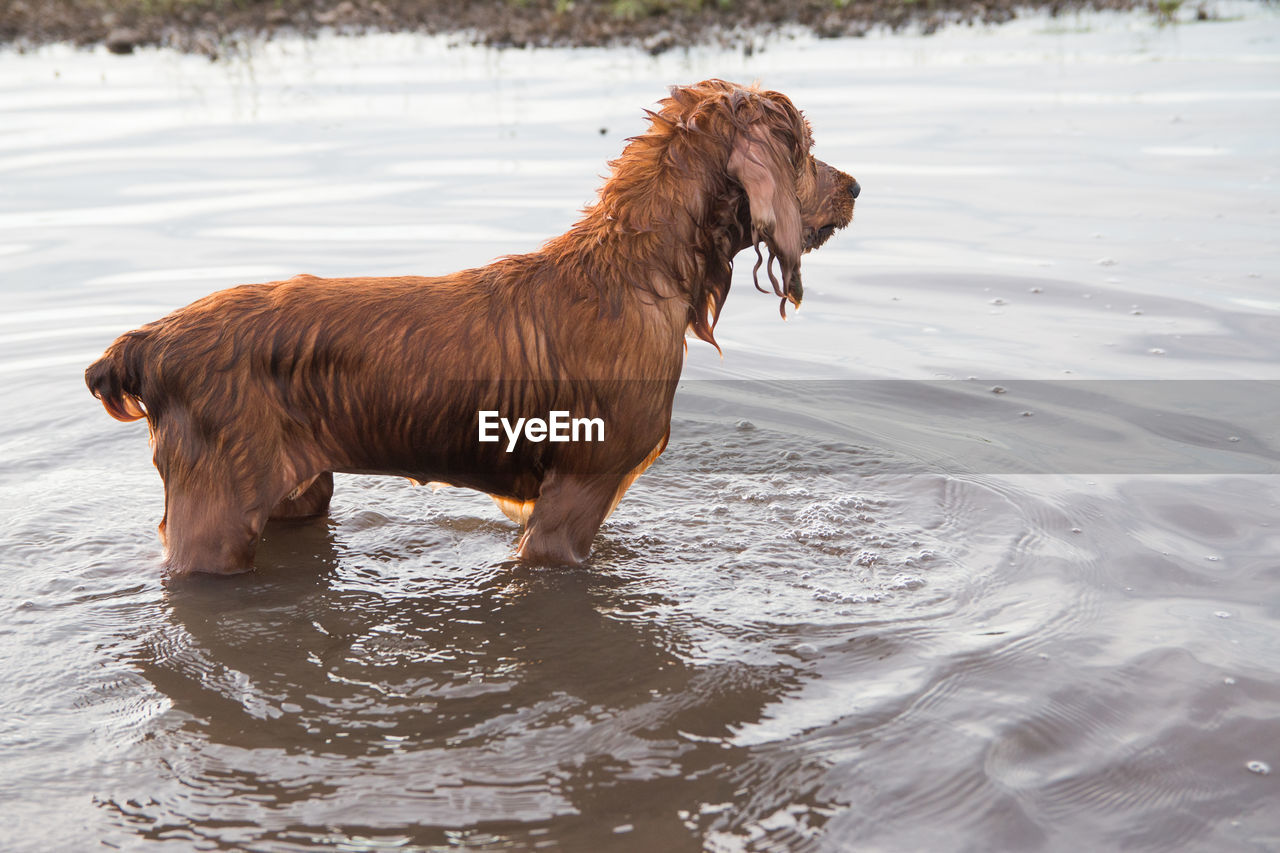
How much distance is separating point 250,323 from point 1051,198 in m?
8.32

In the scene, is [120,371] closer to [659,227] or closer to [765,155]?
[659,227]

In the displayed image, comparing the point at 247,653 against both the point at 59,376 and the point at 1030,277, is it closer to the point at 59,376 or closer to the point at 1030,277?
the point at 59,376

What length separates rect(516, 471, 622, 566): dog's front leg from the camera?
17.1ft

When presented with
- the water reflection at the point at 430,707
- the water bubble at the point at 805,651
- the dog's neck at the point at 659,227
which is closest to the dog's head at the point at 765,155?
the dog's neck at the point at 659,227

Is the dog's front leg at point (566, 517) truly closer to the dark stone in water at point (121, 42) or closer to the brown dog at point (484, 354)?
the brown dog at point (484, 354)

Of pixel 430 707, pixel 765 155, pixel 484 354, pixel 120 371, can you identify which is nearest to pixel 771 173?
pixel 765 155

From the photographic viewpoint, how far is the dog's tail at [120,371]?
15.8ft

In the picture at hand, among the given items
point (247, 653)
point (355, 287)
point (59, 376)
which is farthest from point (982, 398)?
point (59, 376)

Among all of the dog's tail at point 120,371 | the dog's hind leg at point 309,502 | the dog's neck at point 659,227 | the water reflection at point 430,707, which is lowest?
the water reflection at point 430,707

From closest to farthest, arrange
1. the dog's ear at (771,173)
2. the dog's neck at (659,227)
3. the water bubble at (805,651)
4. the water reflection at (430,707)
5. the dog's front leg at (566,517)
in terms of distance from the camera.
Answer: the water reflection at (430,707) < the water bubble at (805,651) < the dog's ear at (771,173) < the dog's neck at (659,227) < the dog's front leg at (566,517)

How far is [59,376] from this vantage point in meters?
7.85

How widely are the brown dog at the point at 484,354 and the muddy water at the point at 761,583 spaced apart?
23.0 inches

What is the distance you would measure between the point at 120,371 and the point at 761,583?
8.89ft

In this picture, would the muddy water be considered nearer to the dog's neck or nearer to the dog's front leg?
the dog's front leg
